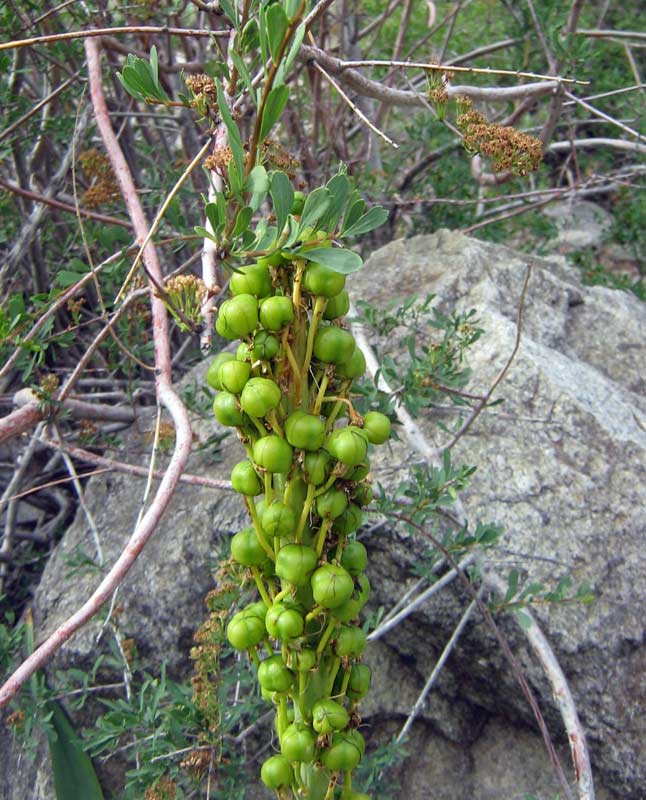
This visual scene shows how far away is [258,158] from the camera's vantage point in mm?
971

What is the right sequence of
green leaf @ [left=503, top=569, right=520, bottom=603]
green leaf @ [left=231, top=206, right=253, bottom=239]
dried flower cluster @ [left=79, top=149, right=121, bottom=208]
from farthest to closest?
dried flower cluster @ [left=79, top=149, right=121, bottom=208] → green leaf @ [left=503, top=569, right=520, bottom=603] → green leaf @ [left=231, top=206, right=253, bottom=239]

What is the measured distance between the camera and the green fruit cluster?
2.78 feet

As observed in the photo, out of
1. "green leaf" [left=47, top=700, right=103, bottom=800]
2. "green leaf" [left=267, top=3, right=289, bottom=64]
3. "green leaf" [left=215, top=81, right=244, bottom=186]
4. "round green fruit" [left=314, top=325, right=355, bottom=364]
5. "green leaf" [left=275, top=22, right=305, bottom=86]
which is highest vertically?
"green leaf" [left=267, top=3, right=289, bottom=64]

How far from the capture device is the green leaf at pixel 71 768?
1.65 m

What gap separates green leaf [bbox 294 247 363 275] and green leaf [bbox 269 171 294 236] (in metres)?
0.04

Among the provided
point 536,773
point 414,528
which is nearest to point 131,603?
point 414,528

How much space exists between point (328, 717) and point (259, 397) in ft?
1.25

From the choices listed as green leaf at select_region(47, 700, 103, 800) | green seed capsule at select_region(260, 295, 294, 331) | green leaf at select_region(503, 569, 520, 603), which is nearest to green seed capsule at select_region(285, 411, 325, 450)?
green seed capsule at select_region(260, 295, 294, 331)

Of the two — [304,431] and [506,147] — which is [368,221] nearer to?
[304,431]

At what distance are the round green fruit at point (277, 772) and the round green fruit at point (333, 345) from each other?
19.2 inches

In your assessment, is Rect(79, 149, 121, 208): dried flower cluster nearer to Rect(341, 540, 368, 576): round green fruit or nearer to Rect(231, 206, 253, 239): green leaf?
Rect(231, 206, 253, 239): green leaf

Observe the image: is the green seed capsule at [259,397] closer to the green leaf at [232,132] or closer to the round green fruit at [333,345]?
the round green fruit at [333,345]

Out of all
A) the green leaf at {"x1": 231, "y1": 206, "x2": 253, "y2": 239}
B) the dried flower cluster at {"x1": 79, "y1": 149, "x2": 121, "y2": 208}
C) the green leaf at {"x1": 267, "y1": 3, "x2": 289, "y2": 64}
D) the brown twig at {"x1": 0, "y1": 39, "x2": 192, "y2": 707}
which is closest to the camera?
the green leaf at {"x1": 267, "y1": 3, "x2": 289, "y2": 64}

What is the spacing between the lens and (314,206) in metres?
0.84
